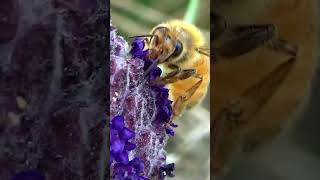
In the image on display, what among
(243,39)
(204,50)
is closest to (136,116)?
(204,50)

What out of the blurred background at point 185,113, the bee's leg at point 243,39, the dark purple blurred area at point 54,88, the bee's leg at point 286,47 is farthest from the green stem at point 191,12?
the dark purple blurred area at point 54,88

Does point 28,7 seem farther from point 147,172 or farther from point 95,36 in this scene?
point 147,172

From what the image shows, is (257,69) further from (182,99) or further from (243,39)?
(182,99)

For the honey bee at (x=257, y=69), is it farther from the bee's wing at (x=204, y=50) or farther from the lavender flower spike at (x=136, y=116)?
the lavender flower spike at (x=136, y=116)

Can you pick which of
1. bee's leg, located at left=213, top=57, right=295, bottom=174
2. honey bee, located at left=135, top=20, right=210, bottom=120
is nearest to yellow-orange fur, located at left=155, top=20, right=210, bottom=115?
honey bee, located at left=135, top=20, right=210, bottom=120

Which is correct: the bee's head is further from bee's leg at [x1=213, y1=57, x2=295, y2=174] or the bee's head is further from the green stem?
bee's leg at [x1=213, y1=57, x2=295, y2=174]

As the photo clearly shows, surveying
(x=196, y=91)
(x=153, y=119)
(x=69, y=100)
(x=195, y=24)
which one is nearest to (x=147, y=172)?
(x=153, y=119)
